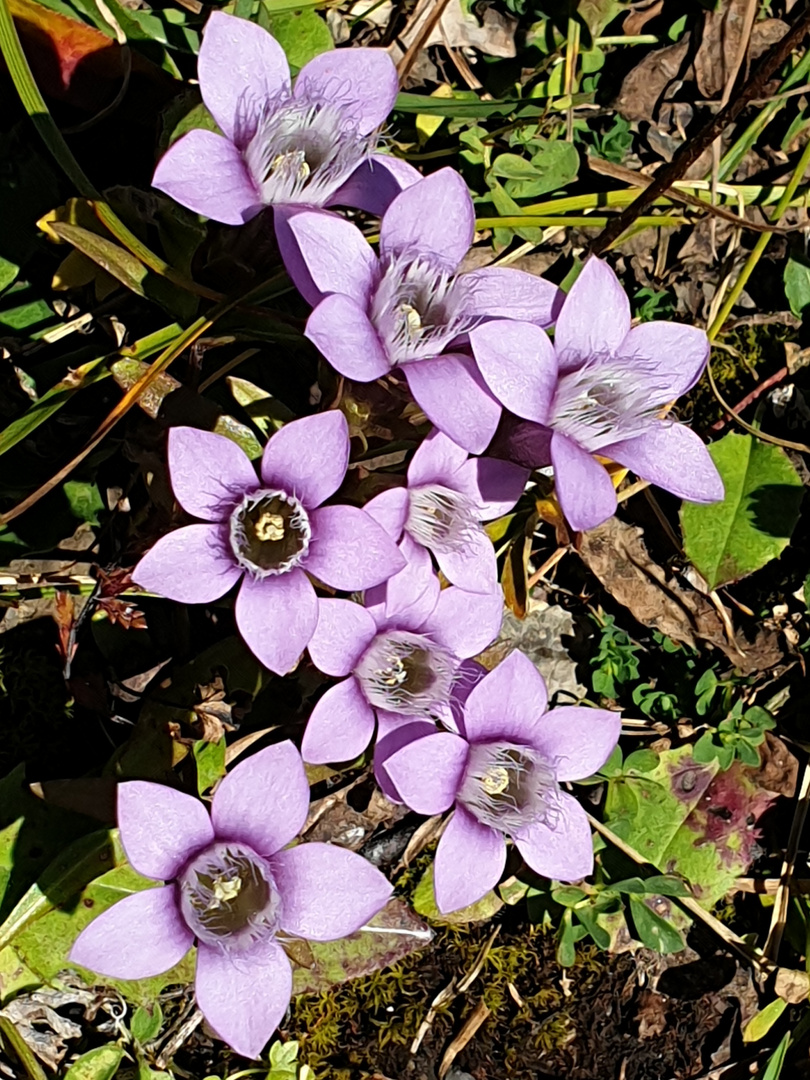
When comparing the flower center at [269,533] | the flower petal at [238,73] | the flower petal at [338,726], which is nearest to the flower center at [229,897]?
the flower petal at [338,726]

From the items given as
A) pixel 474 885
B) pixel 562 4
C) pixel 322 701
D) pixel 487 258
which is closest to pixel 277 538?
pixel 322 701

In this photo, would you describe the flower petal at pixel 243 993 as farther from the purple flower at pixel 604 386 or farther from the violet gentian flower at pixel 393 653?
the purple flower at pixel 604 386

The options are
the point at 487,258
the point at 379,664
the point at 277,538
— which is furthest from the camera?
the point at 487,258

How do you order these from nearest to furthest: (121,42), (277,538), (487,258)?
(277,538), (121,42), (487,258)

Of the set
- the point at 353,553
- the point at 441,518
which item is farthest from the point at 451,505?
the point at 353,553

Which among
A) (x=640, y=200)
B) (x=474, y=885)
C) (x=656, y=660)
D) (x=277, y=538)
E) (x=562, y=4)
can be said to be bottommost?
(x=656, y=660)

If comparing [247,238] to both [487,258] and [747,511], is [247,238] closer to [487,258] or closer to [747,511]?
[487,258]

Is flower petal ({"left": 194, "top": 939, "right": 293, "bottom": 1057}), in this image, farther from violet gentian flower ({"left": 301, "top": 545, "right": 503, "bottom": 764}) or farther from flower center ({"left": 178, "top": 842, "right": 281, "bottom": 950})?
violet gentian flower ({"left": 301, "top": 545, "right": 503, "bottom": 764})

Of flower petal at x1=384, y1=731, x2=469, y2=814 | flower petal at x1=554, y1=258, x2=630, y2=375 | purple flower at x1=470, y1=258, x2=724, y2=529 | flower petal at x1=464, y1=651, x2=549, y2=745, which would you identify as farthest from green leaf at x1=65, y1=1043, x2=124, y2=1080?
flower petal at x1=554, y1=258, x2=630, y2=375
